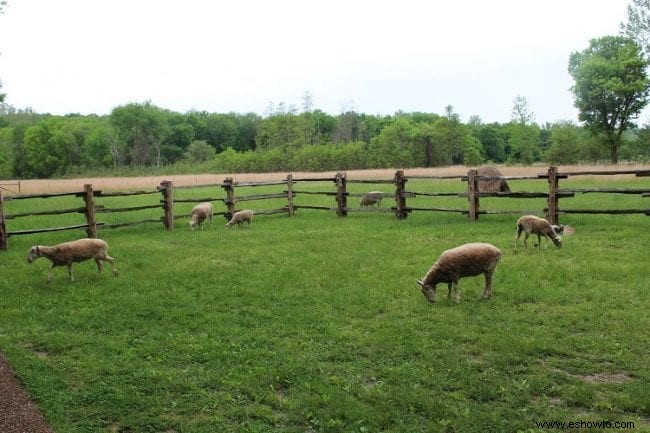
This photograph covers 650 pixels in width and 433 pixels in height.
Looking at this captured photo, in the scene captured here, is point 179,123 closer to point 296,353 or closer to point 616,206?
point 616,206

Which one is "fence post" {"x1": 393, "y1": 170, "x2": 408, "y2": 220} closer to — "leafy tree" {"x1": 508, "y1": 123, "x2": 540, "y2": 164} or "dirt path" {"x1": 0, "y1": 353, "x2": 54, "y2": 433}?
"dirt path" {"x1": 0, "y1": 353, "x2": 54, "y2": 433}

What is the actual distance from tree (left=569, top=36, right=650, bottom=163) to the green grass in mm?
30991

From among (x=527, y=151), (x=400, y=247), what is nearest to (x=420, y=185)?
(x=400, y=247)

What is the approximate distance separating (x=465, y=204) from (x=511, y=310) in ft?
40.1

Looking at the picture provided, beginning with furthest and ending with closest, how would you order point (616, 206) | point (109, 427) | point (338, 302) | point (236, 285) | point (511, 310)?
point (616, 206), point (236, 285), point (338, 302), point (511, 310), point (109, 427)

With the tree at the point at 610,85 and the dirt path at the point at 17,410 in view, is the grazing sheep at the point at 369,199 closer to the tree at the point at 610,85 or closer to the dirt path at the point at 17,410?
the dirt path at the point at 17,410

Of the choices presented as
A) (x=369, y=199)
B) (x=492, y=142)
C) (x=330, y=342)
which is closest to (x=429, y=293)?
(x=330, y=342)

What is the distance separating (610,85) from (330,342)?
122ft

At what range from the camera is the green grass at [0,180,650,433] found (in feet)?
14.7

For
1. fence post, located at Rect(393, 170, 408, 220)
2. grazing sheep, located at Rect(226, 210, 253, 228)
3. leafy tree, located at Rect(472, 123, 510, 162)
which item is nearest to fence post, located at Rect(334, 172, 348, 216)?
fence post, located at Rect(393, 170, 408, 220)

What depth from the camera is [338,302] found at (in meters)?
7.52

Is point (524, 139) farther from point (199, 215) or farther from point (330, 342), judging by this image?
point (330, 342)

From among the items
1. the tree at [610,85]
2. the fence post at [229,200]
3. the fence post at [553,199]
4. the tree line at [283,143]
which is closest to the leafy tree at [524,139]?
the tree line at [283,143]

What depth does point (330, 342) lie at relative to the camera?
237 inches
